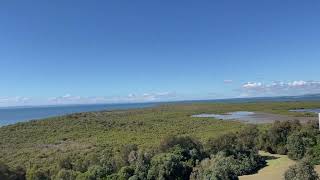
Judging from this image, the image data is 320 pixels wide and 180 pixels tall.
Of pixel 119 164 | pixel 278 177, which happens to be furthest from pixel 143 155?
pixel 278 177

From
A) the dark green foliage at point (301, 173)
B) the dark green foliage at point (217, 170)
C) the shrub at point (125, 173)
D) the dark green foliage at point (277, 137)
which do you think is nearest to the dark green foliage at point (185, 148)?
the dark green foliage at point (217, 170)

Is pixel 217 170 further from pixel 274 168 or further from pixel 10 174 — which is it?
pixel 10 174

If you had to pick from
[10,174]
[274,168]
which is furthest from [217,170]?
[10,174]

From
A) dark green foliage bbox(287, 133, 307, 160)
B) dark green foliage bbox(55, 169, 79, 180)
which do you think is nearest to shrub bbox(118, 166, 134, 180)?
dark green foliage bbox(55, 169, 79, 180)

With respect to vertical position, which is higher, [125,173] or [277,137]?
[277,137]

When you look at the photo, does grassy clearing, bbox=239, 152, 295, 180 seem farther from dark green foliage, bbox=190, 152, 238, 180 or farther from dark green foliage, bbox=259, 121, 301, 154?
dark green foliage, bbox=190, 152, 238, 180

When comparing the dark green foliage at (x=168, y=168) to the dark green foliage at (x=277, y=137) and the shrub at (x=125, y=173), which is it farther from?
the dark green foliage at (x=277, y=137)
